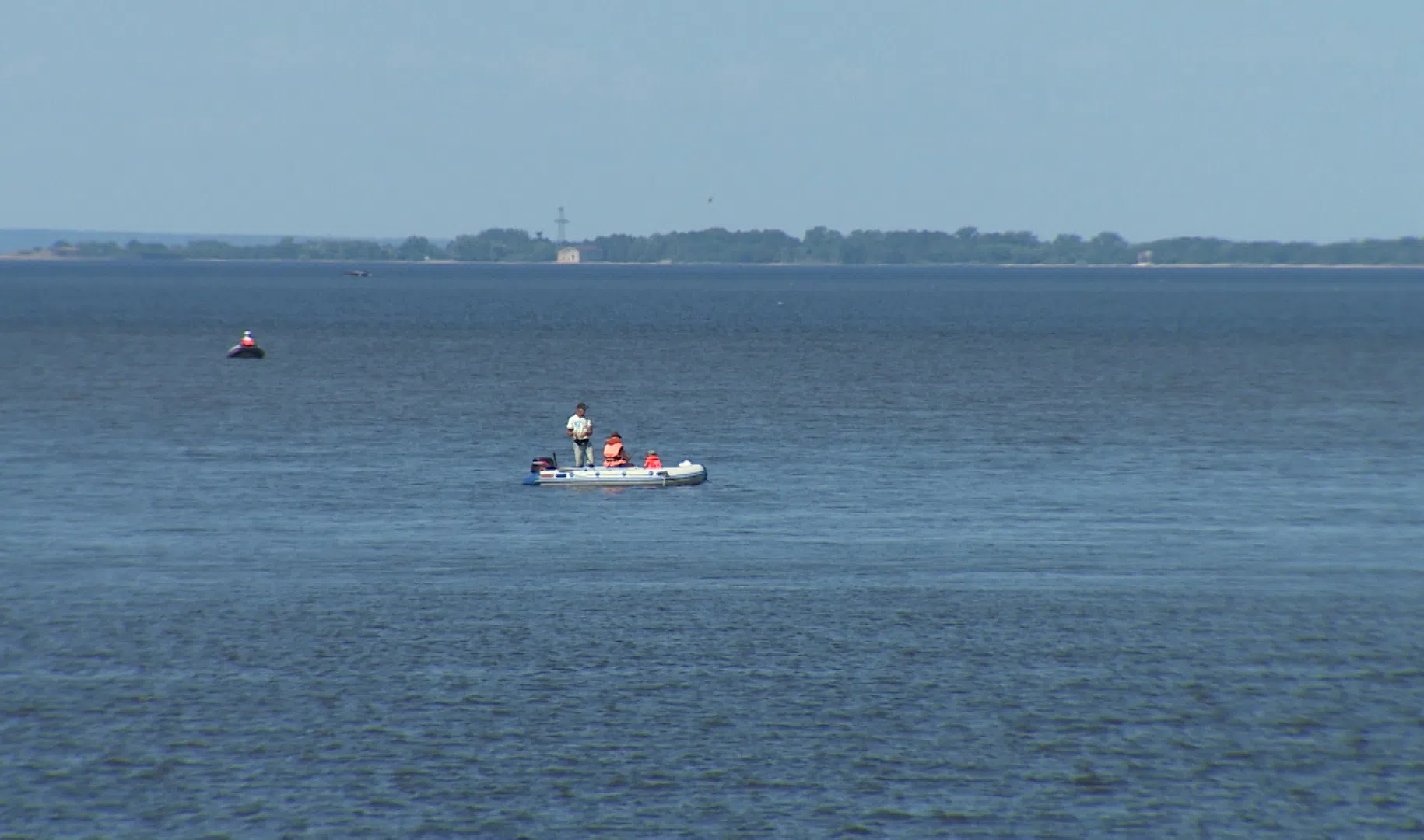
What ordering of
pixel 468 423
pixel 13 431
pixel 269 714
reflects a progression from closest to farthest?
pixel 269 714 < pixel 13 431 < pixel 468 423

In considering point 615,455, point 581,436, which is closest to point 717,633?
point 615,455

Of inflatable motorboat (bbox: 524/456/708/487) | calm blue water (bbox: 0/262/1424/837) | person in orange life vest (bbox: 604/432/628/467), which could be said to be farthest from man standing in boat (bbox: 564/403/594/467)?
calm blue water (bbox: 0/262/1424/837)

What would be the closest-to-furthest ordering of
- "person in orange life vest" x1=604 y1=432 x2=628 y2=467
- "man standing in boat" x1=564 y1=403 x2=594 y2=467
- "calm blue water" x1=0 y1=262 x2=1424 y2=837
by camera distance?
"calm blue water" x1=0 y1=262 x2=1424 y2=837 < "person in orange life vest" x1=604 y1=432 x2=628 y2=467 < "man standing in boat" x1=564 y1=403 x2=594 y2=467

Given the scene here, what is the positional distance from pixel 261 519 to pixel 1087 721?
30.3 metres

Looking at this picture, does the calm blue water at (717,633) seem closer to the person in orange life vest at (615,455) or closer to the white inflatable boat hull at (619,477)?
the white inflatable boat hull at (619,477)

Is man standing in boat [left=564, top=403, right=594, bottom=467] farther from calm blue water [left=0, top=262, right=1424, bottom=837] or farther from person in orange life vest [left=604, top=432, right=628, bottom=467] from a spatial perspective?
calm blue water [left=0, top=262, right=1424, bottom=837]

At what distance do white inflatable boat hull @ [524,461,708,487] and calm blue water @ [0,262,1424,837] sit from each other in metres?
0.73

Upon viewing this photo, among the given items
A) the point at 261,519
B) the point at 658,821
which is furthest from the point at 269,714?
the point at 261,519

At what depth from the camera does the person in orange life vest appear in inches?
2557

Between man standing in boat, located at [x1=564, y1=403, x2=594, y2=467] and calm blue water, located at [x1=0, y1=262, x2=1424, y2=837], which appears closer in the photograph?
calm blue water, located at [x1=0, y1=262, x2=1424, y2=837]

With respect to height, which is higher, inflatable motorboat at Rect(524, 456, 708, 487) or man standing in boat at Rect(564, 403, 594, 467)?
man standing in boat at Rect(564, 403, 594, 467)

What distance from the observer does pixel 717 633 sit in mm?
40844

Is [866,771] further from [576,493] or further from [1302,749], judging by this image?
[576,493]

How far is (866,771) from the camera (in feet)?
104
